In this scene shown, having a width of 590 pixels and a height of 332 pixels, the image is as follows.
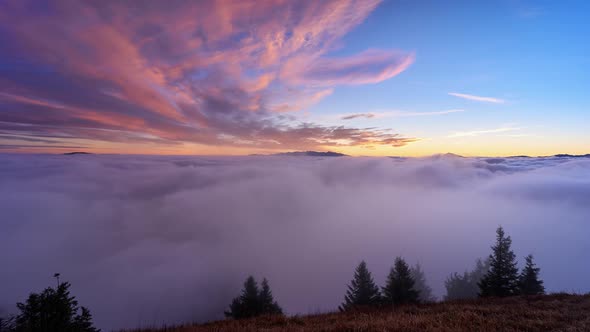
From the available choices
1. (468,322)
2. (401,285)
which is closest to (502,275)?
(401,285)

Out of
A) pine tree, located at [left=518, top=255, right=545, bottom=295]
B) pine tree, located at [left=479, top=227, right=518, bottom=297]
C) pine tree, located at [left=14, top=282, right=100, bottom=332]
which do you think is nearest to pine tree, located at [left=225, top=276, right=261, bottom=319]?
pine tree, located at [left=14, top=282, right=100, bottom=332]

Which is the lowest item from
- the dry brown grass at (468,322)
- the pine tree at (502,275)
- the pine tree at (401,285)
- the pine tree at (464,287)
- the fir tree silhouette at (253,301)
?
the pine tree at (464,287)

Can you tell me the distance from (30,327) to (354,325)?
31.9 feet

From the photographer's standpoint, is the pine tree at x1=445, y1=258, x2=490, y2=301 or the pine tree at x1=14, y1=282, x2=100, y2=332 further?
the pine tree at x1=445, y1=258, x2=490, y2=301

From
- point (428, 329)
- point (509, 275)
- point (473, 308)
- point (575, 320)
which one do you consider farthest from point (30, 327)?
point (509, 275)

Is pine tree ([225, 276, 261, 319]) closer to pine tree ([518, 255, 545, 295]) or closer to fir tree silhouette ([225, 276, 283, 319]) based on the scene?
fir tree silhouette ([225, 276, 283, 319])

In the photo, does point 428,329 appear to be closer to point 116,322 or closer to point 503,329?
point 503,329

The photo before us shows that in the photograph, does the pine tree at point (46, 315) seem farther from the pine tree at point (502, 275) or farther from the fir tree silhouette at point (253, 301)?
the pine tree at point (502, 275)

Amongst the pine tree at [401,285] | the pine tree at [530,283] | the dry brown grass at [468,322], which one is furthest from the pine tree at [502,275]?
the dry brown grass at [468,322]

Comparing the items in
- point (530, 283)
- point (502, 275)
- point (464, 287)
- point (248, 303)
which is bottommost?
point (464, 287)

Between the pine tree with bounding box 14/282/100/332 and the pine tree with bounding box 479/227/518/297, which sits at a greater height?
the pine tree with bounding box 14/282/100/332

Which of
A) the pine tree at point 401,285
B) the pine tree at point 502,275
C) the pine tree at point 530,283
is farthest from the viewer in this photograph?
the pine tree at point 401,285

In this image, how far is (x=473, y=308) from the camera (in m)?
9.48

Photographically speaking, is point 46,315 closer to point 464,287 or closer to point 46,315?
point 46,315
